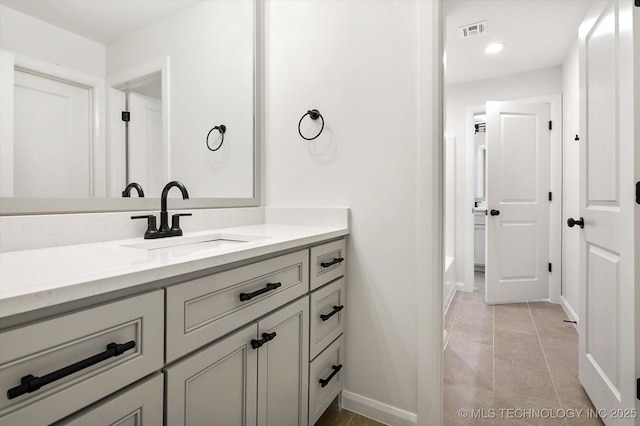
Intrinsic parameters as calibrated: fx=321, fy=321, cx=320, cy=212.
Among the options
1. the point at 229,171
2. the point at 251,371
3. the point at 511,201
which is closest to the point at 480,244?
the point at 511,201

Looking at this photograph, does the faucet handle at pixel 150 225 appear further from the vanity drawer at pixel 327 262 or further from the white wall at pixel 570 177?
the white wall at pixel 570 177

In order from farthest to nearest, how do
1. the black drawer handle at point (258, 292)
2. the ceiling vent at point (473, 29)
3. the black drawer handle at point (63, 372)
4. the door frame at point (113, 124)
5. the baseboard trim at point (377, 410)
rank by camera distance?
the ceiling vent at point (473, 29)
the baseboard trim at point (377, 410)
the door frame at point (113, 124)
the black drawer handle at point (258, 292)
the black drawer handle at point (63, 372)

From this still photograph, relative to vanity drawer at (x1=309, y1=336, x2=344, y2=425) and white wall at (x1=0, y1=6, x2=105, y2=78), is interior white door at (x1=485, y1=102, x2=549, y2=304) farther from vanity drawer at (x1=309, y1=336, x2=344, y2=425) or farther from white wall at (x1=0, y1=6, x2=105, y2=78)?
white wall at (x1=0, y1=6, x2=105, y2=78)

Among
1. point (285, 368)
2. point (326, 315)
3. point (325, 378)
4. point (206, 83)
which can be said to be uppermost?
point (206, 83)

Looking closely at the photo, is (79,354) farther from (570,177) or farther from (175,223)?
(570,177)

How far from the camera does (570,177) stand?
2973 millimetres

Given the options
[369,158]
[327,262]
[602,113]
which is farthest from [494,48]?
[327,262]

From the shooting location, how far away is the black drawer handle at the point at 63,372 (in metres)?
0.49

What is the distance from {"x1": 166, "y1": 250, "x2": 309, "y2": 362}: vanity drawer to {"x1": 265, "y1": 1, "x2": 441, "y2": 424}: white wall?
1.58ft

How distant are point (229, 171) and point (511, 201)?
2.95 metres

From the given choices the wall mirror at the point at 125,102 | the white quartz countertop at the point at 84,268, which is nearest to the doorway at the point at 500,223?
the white quartz countertop at the point at 84,268

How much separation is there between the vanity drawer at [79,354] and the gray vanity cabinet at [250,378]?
4.3 inches

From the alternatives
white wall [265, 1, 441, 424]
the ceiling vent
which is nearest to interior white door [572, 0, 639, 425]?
white wall [265, 1, 441, 424]

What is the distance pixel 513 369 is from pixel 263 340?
177 centimetres
